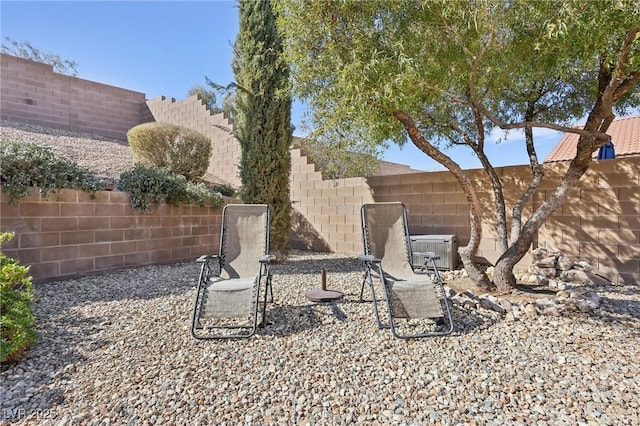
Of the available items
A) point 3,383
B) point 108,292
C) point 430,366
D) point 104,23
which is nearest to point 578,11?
point 430,366

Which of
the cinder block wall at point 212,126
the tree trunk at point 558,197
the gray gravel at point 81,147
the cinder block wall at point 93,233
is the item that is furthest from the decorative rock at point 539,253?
the gray gravel at point 81,147

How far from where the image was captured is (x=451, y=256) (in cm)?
564

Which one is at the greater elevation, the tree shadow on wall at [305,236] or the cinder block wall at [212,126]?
the cinder block wall at [212,126]

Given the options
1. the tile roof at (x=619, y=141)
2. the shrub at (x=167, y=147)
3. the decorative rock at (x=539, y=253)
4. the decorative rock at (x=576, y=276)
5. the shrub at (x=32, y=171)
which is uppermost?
the tile roof at (x=619, y=141)

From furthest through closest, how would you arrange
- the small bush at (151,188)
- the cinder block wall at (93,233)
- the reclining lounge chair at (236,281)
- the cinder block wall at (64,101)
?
the cinder block wall at (64,101) < the small bush at (151,188) < the cinder block wall at (93,233) < the reclining lounge chair at (236,281)

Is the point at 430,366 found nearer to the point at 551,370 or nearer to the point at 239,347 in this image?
the point at 551,370

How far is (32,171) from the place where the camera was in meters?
4.48

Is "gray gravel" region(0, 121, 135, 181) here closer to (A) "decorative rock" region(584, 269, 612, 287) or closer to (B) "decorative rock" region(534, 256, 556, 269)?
(B) "decorative rock" region(534, 256, 556, 269)

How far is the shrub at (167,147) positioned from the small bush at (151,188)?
1.87 meters

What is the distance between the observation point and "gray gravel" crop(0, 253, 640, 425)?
1903 millimetres

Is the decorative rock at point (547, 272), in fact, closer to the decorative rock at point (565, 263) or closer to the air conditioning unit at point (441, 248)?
the decorative rock at point (565, 263)

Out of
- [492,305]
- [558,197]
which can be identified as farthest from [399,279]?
[558,197]

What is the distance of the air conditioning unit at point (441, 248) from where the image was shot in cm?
565

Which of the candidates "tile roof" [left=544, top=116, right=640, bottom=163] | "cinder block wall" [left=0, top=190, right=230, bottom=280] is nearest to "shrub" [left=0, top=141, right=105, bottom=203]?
"cinder block wall" [left=0, top=190, right=230, bottom=280]
